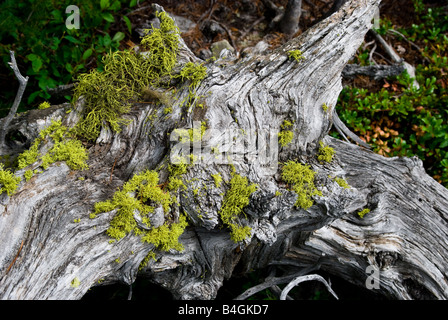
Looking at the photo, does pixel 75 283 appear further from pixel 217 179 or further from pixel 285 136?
pixel 285 136

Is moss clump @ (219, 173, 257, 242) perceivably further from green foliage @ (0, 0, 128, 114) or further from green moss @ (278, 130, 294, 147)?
green foliage @ (0, 0, 128, 114)

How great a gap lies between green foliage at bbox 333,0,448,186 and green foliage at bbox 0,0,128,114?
421 cm

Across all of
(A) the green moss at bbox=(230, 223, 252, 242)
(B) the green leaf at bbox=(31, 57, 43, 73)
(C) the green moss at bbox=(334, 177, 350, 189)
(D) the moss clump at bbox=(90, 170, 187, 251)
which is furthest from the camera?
(B) the green leaf at bbox=(31, 57, 43, 73)

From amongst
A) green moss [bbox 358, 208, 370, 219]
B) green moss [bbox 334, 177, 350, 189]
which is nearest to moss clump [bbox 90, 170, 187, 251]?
green moss [bbox 334, 177, 350, 189]

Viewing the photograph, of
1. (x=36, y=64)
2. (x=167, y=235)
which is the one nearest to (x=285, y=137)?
(x=167, y=235)

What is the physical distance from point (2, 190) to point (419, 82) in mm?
6827

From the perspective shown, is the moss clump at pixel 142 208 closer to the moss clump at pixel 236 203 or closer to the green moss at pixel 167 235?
the green moss at pixel 167 235

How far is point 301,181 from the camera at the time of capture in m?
3.96

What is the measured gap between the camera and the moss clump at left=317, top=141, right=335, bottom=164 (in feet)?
14.2

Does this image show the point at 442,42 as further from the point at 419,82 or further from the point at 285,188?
the point at 285,188

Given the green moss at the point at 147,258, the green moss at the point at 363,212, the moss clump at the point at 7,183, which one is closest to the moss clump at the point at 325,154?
→ the green moss at the point at 363,212

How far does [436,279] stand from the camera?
436cm

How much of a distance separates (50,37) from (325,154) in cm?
464

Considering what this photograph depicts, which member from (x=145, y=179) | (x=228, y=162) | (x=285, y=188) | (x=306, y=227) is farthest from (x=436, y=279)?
(x=145, y=179)
